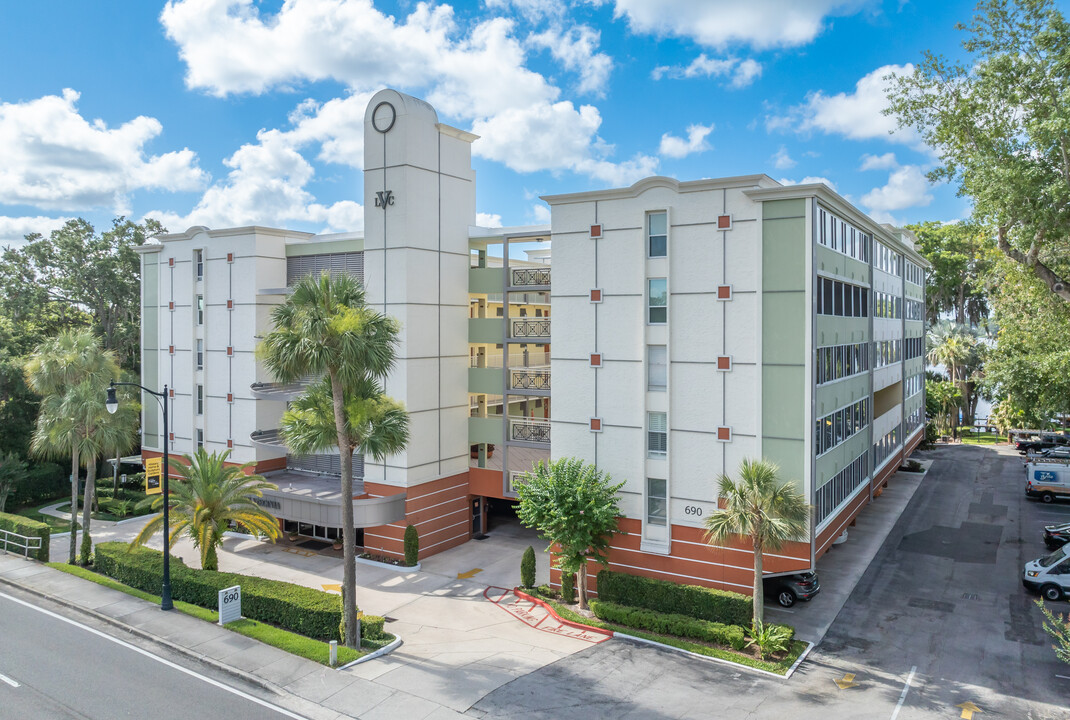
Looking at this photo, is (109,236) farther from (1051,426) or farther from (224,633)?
(1051,426)

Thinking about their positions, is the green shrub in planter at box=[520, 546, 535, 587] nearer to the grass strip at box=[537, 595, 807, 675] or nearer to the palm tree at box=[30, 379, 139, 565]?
the grass strip at box=[537, 595, 807, 675]

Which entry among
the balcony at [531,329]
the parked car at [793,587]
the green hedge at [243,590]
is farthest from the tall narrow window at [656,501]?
the green hedge at [243,590]

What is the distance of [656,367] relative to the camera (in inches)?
1002

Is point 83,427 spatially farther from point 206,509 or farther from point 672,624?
point 672,624

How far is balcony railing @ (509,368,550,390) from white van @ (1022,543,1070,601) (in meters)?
19.4

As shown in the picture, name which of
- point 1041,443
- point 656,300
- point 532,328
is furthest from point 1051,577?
point 1041,443

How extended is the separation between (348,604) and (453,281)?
1623 centimetres

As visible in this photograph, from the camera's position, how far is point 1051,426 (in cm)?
5850

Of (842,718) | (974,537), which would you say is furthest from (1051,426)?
(842,718)

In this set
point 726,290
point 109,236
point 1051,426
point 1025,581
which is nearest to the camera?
point 726,290

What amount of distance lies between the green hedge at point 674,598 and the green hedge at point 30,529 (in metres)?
22.5

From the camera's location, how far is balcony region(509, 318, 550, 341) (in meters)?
32.0

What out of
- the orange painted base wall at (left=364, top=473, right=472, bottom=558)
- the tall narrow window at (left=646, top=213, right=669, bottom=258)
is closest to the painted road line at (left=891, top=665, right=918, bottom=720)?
the tall narrow window at (left=646, top=213, right=669, bottom=258)

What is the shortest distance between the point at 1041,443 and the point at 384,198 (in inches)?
1964
